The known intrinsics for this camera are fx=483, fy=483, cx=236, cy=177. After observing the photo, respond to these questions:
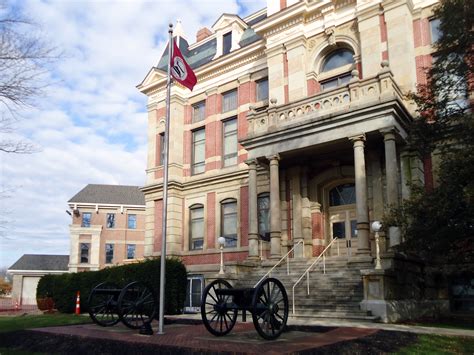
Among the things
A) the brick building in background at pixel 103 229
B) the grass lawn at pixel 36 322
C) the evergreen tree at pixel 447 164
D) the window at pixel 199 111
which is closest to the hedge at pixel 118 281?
the grass lawn at pixel 36 322

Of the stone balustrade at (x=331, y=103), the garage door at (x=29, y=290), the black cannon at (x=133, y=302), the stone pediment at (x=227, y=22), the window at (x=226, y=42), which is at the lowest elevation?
the garage door at (x=29, y=290)

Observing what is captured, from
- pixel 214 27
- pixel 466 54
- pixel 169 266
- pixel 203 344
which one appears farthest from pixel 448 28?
pixel 214 27

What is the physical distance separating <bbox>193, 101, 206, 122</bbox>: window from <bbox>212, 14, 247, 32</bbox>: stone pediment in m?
4.55

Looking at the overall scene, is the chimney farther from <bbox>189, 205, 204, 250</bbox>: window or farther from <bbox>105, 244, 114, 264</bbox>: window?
<bbox>105, 244, 114, 264</bbox>: window

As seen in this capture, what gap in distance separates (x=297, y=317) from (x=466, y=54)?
8.55m

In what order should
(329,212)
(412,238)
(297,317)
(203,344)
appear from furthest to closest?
(329,212) < (297,317) < (412,238) < (203,344)

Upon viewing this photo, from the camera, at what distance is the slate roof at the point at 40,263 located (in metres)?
55.5

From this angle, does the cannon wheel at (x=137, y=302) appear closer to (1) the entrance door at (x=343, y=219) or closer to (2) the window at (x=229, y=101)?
(1) the entrance door at (x=343, y=219)

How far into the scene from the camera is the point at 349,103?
17.7 meters

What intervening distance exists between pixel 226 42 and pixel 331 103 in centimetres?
1216

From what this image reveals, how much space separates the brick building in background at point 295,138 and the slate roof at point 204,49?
117 mm

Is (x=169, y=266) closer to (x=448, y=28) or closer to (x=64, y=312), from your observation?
(x=64, y=312)

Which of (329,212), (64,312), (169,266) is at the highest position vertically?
(329,212)

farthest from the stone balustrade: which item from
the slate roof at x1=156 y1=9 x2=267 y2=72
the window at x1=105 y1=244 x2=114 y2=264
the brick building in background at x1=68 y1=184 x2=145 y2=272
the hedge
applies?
the window at x1=105 y1=244 x2=114 y2=264
